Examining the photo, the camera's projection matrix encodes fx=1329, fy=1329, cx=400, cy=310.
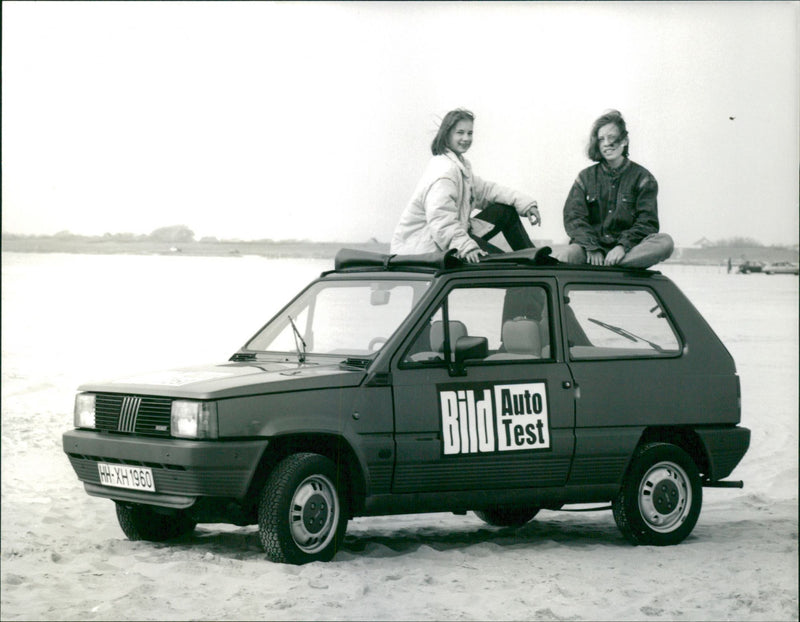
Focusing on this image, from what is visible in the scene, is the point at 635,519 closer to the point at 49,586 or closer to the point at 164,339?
the point at 49,586

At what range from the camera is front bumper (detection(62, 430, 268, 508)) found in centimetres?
718

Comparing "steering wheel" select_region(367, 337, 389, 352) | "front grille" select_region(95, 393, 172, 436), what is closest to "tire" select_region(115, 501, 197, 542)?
"front grille" select_region(95, 393, 172, 436)

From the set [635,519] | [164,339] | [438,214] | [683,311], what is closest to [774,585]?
[635,519]

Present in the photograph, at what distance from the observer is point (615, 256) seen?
919 cm

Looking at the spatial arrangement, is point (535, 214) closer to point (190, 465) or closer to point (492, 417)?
point (492, 417)

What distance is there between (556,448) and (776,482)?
572 cm

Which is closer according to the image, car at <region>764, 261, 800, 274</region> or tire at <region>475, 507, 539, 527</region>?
tire at <region>475, 507, 539, 527</region>

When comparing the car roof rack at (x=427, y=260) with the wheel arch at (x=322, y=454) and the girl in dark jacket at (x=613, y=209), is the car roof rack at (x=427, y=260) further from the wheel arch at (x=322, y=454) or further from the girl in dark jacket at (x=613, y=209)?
the wheel arch at (x=322, y=454)

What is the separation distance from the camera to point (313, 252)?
19531 mm

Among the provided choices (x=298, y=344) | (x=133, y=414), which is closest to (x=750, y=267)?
(x=298, y=344)

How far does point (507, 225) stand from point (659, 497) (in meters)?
2.18

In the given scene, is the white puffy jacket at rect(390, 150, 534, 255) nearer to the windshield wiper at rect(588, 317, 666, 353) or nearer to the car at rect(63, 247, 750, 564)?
the car at rect(63, 247, 750, 564)

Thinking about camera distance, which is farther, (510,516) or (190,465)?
(510,516)

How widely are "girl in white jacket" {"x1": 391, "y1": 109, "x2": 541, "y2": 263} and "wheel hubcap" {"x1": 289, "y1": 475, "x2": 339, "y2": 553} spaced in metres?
2.10
